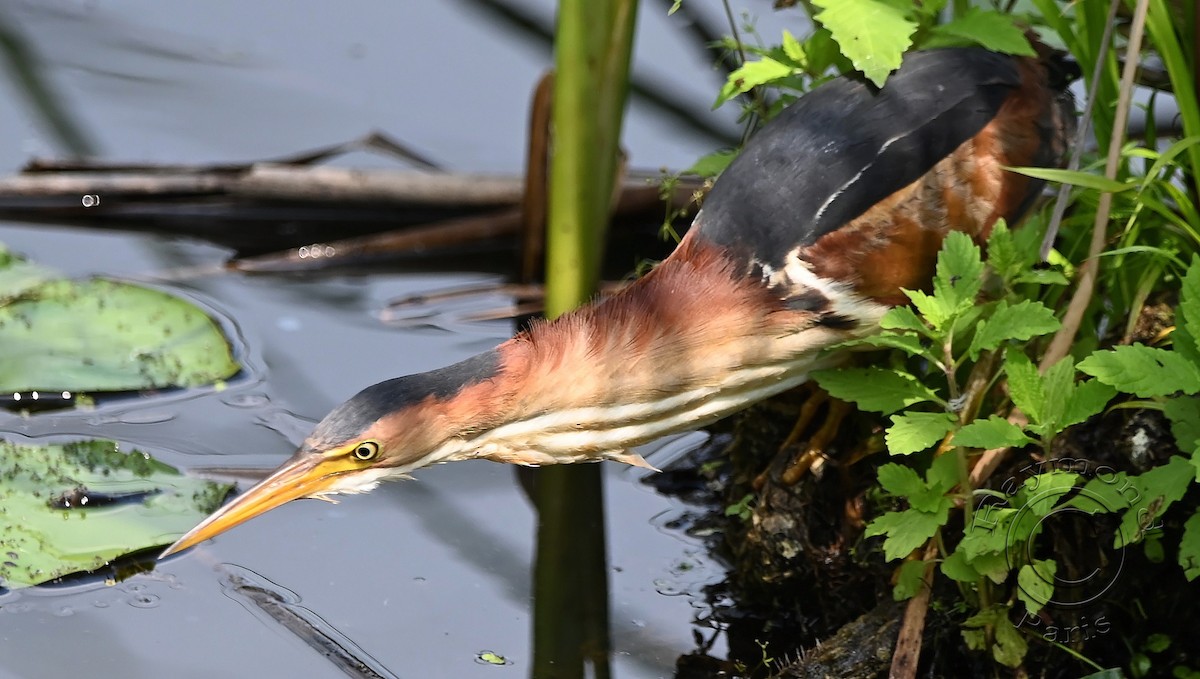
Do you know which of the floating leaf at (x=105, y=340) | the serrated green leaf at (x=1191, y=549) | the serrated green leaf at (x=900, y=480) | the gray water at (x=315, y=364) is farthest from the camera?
Answer: the floating leaf at (x=105, y=340)

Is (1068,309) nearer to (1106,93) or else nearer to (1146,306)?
(1146,306)

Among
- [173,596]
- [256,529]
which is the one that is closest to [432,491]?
[256,529]

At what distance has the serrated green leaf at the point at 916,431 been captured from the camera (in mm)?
2355

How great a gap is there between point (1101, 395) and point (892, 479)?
39 centimetres

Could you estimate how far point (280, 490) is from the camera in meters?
2.46

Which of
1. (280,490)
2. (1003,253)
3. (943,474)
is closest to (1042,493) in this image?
(943,474)

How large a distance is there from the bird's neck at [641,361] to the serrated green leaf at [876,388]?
99 millimetres

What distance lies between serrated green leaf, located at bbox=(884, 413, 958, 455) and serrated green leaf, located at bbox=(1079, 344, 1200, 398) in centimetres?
25

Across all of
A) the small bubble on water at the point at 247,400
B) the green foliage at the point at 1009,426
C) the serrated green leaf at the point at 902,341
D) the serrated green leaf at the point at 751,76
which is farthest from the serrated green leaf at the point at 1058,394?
the small bubble on water at the point at 247,400

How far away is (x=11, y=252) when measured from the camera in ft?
13.2

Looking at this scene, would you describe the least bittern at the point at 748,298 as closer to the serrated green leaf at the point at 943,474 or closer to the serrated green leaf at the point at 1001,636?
the serrated green leaf at the point at 943,474

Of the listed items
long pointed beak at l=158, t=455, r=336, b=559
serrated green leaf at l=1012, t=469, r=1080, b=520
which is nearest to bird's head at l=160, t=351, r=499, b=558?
long pointed beak at l=158, t=455, r=336, b=559

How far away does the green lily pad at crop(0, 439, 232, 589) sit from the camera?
9.48 ft

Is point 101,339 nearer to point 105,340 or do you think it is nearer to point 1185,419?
point 105,340
